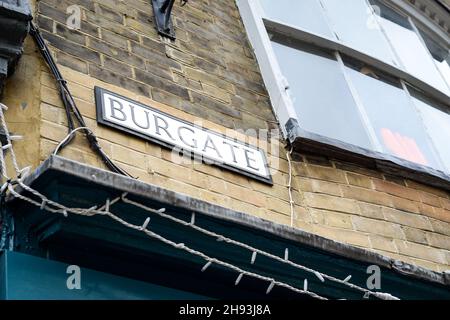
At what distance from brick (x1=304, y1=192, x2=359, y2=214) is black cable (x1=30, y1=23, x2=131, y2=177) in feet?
3.95

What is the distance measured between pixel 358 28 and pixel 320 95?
1264mm

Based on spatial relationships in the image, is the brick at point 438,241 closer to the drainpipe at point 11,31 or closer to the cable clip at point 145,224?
the cable clip at point 145,224

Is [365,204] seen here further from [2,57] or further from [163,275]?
[2,57]

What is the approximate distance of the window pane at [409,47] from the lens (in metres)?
5.83

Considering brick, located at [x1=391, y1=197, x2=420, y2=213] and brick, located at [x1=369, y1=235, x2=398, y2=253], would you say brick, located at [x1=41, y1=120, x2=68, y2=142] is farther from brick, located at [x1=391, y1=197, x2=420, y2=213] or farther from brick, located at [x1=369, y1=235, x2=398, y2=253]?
brick, located at [x1=391, y1=197, x2=420, y2=213]

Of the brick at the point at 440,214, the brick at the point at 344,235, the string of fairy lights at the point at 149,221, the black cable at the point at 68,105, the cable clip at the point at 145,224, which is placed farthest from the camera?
the brick at the point at 440,214

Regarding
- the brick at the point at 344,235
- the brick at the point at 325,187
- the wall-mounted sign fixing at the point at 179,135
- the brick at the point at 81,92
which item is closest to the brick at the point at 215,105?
the wall-mounted sign fixing at the point at 179,135

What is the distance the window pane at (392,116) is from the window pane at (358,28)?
0.77ft

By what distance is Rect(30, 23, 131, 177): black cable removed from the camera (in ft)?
10.1

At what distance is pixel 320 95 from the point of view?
4688 millimetres

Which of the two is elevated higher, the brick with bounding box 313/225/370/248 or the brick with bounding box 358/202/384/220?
the brick with bounding box 358/202/384/220

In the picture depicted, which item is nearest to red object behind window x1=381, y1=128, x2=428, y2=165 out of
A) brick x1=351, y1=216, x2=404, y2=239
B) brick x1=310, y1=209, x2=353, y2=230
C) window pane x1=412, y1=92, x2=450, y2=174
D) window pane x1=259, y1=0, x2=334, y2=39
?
window pane x1=412, y1=92, x2=450, y2=174

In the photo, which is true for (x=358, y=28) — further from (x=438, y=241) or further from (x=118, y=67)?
(x=118, y=67)
